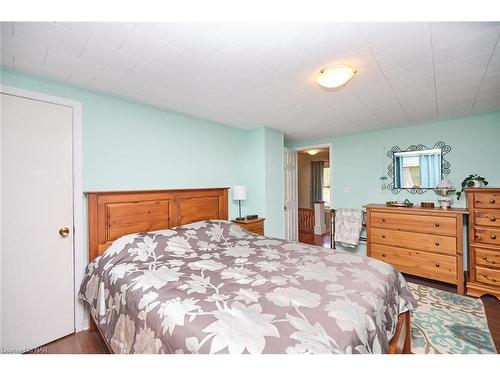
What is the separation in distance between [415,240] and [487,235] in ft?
2.25

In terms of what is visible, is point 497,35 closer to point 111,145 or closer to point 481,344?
point 481,344

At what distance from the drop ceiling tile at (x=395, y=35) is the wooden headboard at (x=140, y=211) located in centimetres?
230

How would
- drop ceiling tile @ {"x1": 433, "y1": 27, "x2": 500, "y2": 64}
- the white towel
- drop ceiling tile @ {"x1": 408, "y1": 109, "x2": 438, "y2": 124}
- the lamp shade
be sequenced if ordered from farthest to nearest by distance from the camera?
1. the white towel
2. the lamp shade
3. drop ceiling tile @ {"x1": 408, "y1": 109, "x2": 438, "y2": 124}
4. drop ceiling tile @ {"x1": 433, "y1": 27, "x2": 500, "y2": 64}

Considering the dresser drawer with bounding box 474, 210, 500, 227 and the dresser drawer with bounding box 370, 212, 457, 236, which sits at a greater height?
the dresser drawer with bounding box 474, 210, 500, 227

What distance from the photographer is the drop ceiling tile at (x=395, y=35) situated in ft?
4.15

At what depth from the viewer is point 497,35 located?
1346mm

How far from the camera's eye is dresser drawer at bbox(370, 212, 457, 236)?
9.07 ft

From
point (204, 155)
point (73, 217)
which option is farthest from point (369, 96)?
point (73, 217)

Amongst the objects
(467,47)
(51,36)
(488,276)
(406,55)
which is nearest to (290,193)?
(488,276)

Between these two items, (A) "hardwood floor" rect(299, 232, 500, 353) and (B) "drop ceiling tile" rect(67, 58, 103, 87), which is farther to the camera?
(A) "hardwood floor" rect(299, 232, 500, 353)

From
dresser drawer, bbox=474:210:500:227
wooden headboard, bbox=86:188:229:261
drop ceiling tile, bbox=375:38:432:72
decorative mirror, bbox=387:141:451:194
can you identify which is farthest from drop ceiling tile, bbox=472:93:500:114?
wooden headboard, bbox=86:188:229:261

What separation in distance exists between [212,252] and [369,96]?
2.27 meters

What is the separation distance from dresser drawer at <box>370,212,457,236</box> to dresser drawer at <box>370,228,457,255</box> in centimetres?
6

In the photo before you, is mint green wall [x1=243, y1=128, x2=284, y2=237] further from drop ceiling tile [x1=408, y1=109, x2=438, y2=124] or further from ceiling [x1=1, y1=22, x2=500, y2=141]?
drop ceiling tile [x1=408, y1=109, x2=438, y2=124]
